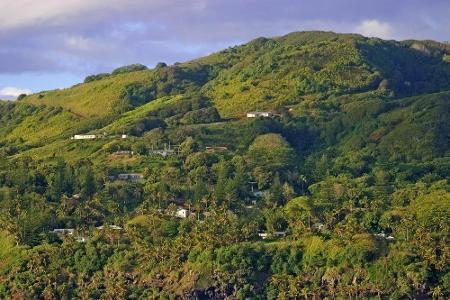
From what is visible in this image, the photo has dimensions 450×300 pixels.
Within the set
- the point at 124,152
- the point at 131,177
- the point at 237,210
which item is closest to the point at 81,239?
the point at 237,210

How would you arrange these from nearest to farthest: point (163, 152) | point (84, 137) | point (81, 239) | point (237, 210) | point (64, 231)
A: 1. point (81, 239)
2. point (64, 231)
3. point (237, 210)
4. point (163, 152)
5. point (84, 137)

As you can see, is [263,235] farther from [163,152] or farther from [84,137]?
[84,137]

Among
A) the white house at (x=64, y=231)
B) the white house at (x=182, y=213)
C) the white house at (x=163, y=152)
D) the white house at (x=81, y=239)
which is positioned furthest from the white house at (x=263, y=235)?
the white house at (x=163, y=152)

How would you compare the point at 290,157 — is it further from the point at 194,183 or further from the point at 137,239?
the point at 137,239

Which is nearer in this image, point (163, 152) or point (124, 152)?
point (163, 152)

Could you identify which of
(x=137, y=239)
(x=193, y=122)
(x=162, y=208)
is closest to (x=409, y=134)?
(x=193, y=122)

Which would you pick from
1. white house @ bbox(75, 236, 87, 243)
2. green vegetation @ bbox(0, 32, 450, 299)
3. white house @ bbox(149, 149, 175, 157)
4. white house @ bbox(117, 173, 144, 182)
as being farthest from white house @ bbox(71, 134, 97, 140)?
white house @ bbox(75, 236, 87, 243)

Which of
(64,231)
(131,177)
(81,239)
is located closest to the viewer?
(81,239)

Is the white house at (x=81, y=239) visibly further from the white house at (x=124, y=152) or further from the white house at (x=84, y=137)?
the white house at (x=84, y=137)
